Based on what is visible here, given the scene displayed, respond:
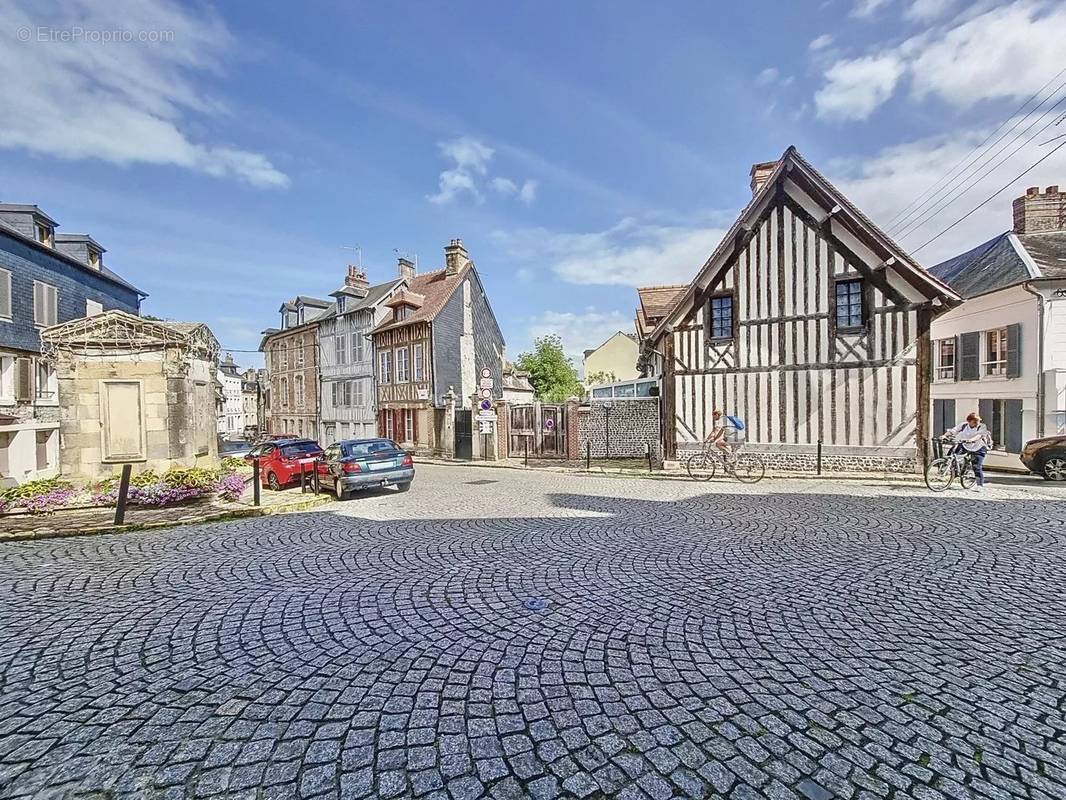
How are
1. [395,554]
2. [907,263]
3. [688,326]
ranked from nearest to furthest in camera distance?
[395,554], [907,263], [688,326]

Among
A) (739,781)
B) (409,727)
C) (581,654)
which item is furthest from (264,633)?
(739,781)

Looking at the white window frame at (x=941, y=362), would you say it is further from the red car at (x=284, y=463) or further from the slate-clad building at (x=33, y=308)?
the slate-clad building at (x=33, y=308)

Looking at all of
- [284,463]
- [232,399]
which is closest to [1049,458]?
[284,463]

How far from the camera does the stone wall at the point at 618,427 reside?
59.5 ft

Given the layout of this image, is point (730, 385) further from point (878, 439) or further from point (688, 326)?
point (878, 439)

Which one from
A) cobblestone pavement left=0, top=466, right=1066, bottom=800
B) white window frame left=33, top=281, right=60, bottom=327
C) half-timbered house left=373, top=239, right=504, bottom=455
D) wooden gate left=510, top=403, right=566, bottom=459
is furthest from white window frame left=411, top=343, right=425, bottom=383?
cobblestone pavement left=0, top=466, right=1066, bottom=800

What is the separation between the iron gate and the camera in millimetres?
20844

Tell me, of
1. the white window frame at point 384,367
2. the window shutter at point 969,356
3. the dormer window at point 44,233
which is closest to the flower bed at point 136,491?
the white window frame at point 384,367

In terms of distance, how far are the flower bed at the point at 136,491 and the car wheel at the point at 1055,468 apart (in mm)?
18490

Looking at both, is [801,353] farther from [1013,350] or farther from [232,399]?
[232,399]

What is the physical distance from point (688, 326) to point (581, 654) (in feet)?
40.8

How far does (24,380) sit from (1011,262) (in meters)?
34.7

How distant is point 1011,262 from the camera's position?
1600 cm

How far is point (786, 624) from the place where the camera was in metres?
4.06
